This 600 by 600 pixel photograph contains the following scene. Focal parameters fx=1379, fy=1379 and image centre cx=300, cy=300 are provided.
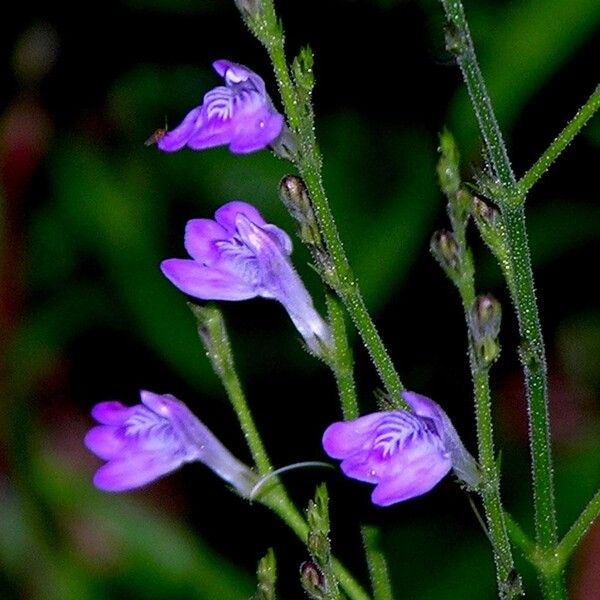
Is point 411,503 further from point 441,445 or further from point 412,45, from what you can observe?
point 441,445

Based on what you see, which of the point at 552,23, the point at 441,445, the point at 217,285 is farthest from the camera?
the point at 552,23

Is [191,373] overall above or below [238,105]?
below


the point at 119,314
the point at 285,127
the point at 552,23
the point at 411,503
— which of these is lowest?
the point at 411,503

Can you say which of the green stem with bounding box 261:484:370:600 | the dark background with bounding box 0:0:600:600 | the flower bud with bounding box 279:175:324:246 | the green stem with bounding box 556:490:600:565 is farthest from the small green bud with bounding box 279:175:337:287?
the dark background with bounding box 0:0:600:600

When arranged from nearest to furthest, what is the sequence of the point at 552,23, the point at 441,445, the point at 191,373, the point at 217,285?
the point at 441,445 → the point at 217,285 → the point at 552,23 → the point at 191,373

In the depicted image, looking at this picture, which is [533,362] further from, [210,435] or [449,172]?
[210,435]

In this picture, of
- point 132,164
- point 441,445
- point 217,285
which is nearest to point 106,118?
point 132,164

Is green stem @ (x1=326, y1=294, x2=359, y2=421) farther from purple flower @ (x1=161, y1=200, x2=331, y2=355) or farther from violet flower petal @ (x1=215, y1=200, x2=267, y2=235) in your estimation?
violet flower petal @ (x1=215, y1=200, x2=267, y2=235)
